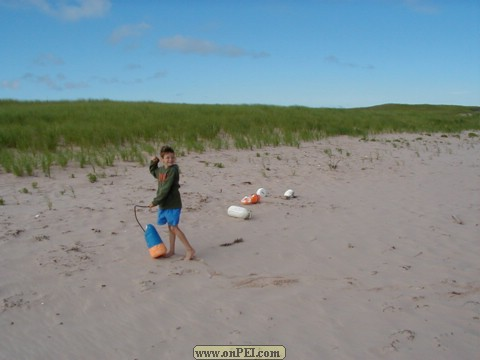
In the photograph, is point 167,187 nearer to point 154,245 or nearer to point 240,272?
point 154,245

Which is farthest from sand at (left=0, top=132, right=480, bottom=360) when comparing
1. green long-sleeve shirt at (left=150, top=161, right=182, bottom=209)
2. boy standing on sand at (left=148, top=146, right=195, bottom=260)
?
green long-sleeve shirt at (left=150, top=161, right=182, bottom=209)

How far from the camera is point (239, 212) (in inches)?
248

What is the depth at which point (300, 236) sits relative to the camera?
5.70 metres

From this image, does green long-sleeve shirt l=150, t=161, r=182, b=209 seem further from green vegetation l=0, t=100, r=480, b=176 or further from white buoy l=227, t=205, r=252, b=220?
green vegetation l=0, t=100, r=480, b=176

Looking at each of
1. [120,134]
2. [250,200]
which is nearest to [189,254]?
[250,200]

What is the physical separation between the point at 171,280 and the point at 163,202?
2.81 feet

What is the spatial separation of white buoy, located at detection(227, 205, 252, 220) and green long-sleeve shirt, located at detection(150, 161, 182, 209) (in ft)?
5.45

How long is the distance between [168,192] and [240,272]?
3.63 ft

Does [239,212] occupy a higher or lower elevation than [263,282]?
higher

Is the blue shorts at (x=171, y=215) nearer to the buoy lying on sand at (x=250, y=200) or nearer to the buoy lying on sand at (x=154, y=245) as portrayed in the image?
the buoy lying on sand at (x=154, y=245)

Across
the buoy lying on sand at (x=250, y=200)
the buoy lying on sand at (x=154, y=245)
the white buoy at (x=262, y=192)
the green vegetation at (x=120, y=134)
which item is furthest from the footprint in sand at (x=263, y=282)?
the green vegetation at (x=120, y=134)

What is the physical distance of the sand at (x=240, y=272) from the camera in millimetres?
3291

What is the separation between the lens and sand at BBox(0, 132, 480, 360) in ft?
10.8

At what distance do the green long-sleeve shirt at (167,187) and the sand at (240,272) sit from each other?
0.62 metres
